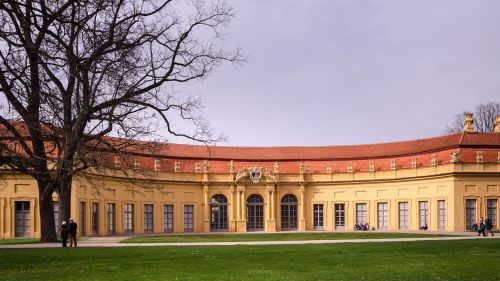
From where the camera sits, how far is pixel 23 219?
43.2 metres

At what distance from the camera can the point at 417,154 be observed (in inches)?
2266

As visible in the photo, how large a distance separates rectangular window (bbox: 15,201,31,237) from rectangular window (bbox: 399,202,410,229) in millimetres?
29354

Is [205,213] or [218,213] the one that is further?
[218,213]

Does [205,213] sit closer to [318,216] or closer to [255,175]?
[255,175]

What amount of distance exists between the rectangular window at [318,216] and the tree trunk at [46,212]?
111 feet

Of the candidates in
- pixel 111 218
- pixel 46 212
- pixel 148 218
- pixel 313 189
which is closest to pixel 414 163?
pixel 313 189

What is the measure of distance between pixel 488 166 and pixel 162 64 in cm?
3329

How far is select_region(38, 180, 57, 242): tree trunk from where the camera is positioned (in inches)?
1185

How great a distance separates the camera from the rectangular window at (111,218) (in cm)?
5072

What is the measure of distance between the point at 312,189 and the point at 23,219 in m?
27.4

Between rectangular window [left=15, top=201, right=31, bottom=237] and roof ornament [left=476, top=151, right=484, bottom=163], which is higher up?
roof ornament [left=476, top=151, right=484, bottom=163]

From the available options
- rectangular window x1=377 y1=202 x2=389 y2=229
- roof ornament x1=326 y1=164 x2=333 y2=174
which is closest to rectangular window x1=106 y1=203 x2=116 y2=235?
roof ornament x1=326 y1=164 x2=333 y2=174

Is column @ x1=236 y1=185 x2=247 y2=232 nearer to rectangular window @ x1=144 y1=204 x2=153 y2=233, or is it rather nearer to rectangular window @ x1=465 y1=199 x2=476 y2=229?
rectangular window @ x1=144 y1=204 x2=153 y2=233

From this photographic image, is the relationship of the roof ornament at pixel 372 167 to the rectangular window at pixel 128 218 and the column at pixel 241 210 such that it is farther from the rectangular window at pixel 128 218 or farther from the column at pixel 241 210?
the rectangular window at pixel 128 218
